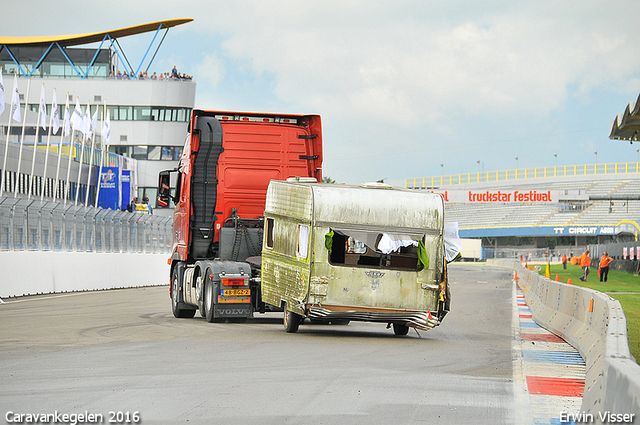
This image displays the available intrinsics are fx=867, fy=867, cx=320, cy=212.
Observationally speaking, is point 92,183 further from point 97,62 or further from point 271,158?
point 271,158

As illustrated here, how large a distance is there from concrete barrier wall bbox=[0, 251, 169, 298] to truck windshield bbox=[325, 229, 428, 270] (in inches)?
505

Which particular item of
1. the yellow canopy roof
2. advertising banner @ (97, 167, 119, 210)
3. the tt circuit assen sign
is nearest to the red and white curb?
advertising banner @ (97, 167, 119, 210)

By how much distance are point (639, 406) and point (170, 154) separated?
7059 centimetres

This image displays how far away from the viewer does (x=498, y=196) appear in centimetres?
6788

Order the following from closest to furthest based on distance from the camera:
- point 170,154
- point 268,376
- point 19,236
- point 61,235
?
point 268,376, point 19,236, point 61,235, point 170,154

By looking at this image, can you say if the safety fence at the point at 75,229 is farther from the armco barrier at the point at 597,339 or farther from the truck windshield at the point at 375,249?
the armco barrier at the point at 597,339

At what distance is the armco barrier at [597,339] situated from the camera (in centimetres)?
480

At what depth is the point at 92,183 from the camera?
63.9 metres

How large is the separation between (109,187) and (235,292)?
4918 centimetres

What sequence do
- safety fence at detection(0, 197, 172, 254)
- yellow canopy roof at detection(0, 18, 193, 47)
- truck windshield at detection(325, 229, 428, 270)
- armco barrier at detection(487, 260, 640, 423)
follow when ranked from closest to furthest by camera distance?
armco barrier at detection(487, 260, 640, 423) → truck windshield at detection(325, 229, 428, 270) → safety fence at detection(0, 197, 172, 254) → yellow canopy roof at detection(0, 18, 193, 47)

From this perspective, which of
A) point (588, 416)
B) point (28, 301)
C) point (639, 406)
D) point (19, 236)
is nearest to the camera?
point (639, 406)

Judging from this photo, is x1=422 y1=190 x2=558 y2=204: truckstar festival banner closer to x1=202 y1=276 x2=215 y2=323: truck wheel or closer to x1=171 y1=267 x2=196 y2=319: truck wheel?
x1=171 y1=267 x2=196 y2=319: truck wheel

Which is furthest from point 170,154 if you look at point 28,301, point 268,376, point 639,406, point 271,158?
point 639,406

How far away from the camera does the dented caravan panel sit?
13703mm
